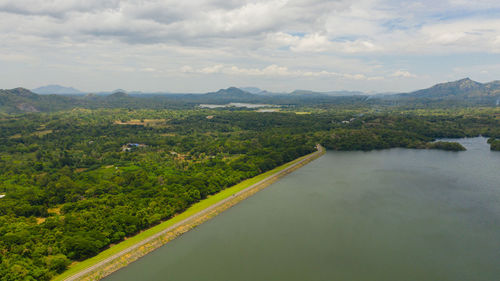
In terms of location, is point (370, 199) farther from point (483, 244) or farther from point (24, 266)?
point (24, 266)

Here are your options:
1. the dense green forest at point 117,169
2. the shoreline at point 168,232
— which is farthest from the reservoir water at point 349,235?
the dense green forest at point 117,169

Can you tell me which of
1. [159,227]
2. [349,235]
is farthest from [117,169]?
[349,235]

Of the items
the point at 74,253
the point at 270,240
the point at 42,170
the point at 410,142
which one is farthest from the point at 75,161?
the point at 410,142

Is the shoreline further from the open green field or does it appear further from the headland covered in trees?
the headland covered in trees

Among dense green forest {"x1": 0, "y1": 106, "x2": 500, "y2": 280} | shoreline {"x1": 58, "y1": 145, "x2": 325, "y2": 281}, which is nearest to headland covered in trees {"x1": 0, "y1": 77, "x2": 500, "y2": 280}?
dense green forest {"x1": 0, "y1": 106, "x2": 500, "y2": 280}

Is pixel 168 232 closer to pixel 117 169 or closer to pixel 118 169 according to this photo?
pixel 118 169

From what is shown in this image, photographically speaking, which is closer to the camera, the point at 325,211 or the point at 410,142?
the point at 325,211
